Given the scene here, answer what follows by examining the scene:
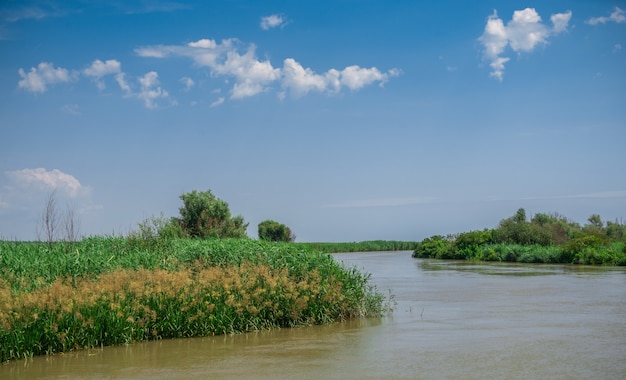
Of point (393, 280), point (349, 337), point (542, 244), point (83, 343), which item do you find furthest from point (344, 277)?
point (542, 244)

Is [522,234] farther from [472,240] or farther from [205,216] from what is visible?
[205,216]

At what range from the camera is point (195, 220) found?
1140 inches

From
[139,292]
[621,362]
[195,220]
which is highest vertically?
[195,220]

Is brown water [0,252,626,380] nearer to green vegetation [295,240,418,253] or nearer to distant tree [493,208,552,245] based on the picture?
distant tree [493,208,552,245]

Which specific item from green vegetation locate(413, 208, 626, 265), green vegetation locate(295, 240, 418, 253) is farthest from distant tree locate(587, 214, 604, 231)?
green vegetation locate(295, 240, 418, 253)

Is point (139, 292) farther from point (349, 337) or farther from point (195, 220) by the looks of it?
point (195, 220)

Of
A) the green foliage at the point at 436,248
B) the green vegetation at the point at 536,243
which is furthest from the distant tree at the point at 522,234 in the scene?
the green foliage at the point at 436,248

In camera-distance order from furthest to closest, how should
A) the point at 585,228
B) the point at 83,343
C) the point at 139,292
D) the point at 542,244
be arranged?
the point at 585,228, the point at 542,244, the point at 139,292, the point at 83,343

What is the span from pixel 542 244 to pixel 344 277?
117ft

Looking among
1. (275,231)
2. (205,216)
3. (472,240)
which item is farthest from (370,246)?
(205,216)

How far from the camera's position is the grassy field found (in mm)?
11875

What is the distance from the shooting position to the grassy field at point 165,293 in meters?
11.9

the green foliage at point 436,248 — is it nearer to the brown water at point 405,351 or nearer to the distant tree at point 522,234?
the distant tree at point 522,234

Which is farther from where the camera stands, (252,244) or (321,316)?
(252,244)
